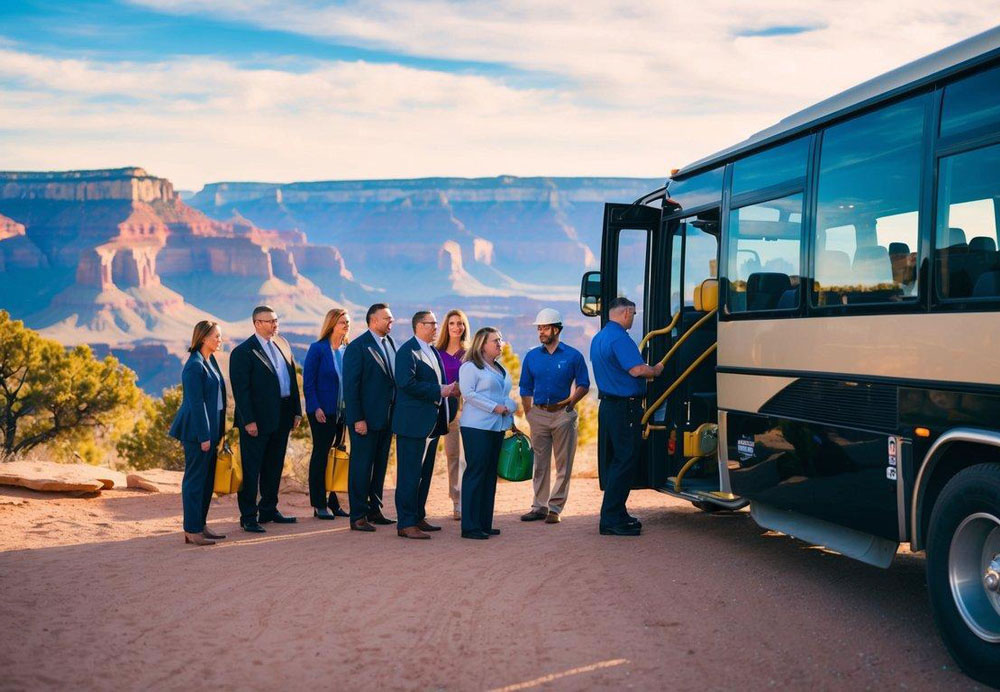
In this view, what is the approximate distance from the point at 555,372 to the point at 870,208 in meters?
4.21

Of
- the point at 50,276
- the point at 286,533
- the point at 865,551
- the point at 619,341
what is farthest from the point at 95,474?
the point at 50,276

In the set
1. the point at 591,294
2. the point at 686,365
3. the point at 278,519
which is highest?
the point at 591,294

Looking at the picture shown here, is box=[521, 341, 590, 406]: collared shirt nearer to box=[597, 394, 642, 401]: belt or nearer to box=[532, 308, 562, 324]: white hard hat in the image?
box=[532, 308, 562, 324]: white hard hat

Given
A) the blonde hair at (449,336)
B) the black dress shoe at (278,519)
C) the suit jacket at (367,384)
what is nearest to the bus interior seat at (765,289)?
the blonde hair at (449,336)

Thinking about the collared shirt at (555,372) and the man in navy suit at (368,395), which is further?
the collared shirt at (555,372)

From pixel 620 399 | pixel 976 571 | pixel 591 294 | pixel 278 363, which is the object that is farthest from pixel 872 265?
pixel 278 363

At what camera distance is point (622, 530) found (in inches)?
378

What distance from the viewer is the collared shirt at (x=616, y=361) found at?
9117 millimetres

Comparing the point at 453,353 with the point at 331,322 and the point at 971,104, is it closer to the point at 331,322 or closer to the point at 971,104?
the point at 331,322

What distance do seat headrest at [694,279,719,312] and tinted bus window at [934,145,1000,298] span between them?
125 inches

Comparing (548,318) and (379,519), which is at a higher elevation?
(548,318)

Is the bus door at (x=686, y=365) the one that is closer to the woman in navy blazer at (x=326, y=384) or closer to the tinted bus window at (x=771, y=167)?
the tinted bus window at (x=771, y=167)

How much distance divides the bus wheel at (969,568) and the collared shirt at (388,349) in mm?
4990

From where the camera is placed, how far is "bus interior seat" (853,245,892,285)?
243 inches
